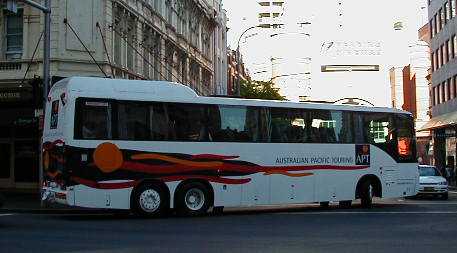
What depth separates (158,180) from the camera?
17.4 meters

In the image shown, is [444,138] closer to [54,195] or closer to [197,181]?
[197,181]

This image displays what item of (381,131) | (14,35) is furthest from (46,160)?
(381,131)

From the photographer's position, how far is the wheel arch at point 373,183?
21203 millimetres

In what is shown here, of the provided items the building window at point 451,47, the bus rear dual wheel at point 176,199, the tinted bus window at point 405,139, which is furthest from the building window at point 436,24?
the bus rear dual wheel at point 176,199

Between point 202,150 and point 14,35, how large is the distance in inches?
489

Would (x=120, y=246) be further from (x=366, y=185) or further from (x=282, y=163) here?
(x=366, y=185)

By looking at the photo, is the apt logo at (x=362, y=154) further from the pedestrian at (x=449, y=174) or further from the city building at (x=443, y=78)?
the pedestrian at (x=449, y=174)

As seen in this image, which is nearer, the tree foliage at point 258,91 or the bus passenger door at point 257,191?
the bus passenger door at point 257,191

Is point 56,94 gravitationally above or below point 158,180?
above

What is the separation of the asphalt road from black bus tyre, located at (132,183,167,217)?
0.32m

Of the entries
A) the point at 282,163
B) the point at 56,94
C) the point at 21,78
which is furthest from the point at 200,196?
the point at 21,78

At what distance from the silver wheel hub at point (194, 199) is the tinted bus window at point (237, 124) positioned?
1.63m

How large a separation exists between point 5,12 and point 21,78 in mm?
3265

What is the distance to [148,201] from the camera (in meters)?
17.1
